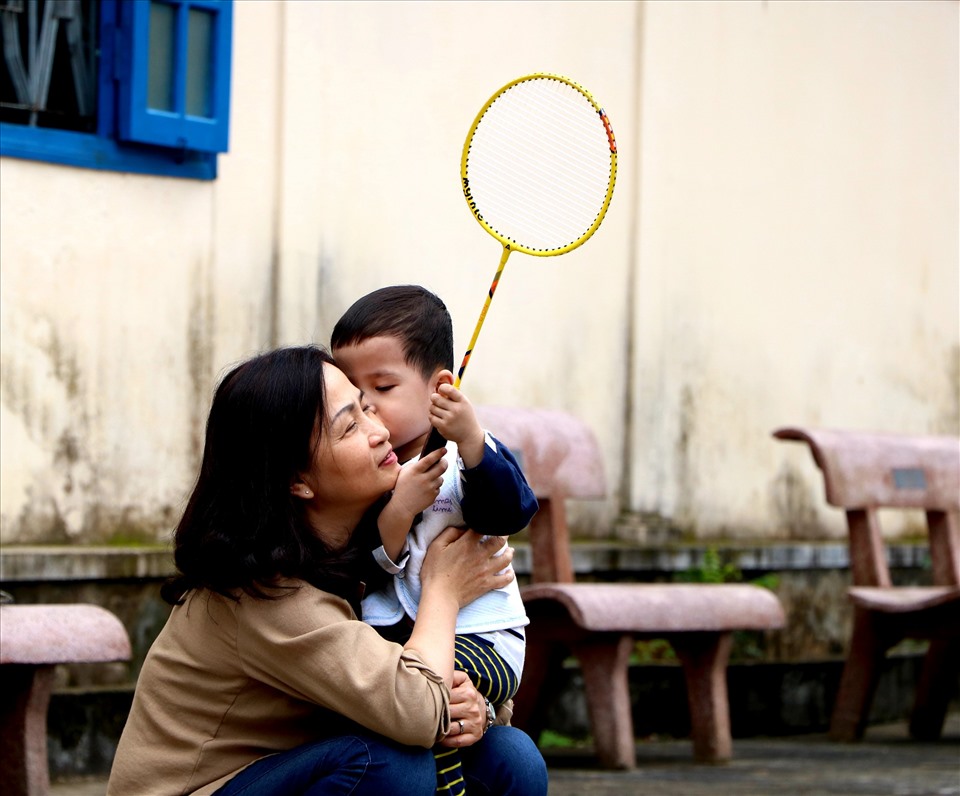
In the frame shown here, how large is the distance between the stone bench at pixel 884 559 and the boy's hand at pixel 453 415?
3.49 metres

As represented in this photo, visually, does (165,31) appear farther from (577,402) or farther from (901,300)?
(901,300)

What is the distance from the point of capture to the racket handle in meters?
3.34

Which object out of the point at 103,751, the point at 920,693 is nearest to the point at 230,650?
the point at 103,751

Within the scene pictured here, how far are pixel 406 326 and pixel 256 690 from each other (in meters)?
0.72

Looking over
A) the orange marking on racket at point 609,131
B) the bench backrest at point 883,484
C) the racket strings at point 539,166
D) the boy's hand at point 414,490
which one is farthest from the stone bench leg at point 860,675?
the boy's hand at point 414,490

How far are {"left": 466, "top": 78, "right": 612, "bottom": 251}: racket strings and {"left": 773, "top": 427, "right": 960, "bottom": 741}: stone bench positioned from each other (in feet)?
9.42

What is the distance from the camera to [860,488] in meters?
6.59

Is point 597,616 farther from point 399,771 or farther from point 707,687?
point 399,771

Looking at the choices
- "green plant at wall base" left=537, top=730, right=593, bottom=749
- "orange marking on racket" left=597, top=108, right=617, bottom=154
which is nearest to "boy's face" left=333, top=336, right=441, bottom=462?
"orange marking on racket" left=597, top=108, right=617, bottom=154

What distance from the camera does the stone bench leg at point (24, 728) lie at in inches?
179

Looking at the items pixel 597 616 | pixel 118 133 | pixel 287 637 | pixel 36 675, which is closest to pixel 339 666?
pixel 287 637

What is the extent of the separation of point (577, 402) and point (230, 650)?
3887 millimetres

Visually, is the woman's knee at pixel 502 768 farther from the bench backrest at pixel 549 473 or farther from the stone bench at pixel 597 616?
the bench backrest at pixel 549 473

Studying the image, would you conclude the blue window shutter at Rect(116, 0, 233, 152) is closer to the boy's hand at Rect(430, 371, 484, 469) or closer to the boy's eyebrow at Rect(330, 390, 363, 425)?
the boy's eyebrow at Rect(330, 390, 363, 425)
